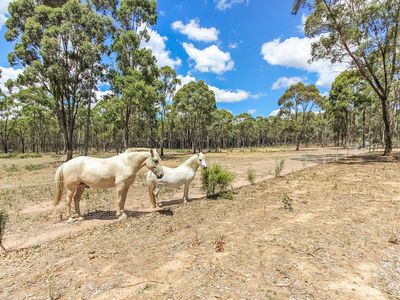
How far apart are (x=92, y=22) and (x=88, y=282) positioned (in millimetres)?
21829

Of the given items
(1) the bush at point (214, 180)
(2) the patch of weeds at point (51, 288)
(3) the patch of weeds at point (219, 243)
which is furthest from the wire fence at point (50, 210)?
(3) the patch of weeds at point (219, 243)

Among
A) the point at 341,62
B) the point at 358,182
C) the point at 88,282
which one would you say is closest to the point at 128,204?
the point at 88,282

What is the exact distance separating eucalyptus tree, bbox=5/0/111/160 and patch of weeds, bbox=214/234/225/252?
19519mm

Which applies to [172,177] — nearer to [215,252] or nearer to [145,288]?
[215,252]

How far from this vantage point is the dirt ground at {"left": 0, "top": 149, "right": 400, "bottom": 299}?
9.55 feet

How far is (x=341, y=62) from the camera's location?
18.8 meters

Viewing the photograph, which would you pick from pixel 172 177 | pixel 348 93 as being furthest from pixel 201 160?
pixel 348 93

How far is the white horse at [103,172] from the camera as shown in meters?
5.76

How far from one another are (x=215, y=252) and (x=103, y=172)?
365 cm

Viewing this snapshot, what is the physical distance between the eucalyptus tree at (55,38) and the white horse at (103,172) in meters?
15.9

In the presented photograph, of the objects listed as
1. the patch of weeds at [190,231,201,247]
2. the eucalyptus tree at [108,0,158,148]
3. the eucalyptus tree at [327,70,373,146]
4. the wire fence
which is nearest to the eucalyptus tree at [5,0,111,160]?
the eucalyptus tree at [108,0,158,148]

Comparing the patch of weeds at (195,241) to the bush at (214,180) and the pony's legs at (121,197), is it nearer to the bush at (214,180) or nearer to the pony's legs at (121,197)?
the pony's legs at (121,197)

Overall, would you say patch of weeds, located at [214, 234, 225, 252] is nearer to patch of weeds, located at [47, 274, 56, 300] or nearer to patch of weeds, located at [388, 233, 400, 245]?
patch of weeds, located at [47, 274, 56, 300]

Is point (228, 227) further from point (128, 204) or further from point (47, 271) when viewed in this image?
point (128, 204)
